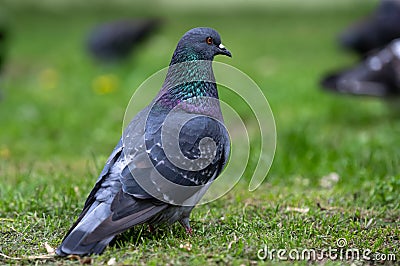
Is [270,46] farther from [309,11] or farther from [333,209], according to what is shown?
[333,209]

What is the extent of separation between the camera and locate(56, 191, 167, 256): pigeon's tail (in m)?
3.41

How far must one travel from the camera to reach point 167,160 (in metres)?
3.72

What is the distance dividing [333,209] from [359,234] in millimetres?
621

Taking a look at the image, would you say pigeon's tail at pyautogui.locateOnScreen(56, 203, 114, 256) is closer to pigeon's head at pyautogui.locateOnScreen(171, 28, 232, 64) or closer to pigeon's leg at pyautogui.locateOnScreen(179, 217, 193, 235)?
pigeon's leg at pyautogui.locateOnScreen(179, 217, 193, 235)

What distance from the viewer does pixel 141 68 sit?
10.5 m

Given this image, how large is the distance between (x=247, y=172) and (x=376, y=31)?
507 cm

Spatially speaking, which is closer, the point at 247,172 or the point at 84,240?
the point at 84,240

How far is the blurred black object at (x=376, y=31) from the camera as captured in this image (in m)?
9.35

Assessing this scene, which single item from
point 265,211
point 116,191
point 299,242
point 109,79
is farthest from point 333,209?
point 109,79

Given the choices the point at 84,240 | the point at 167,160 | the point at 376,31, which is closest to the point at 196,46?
the point at 167,160

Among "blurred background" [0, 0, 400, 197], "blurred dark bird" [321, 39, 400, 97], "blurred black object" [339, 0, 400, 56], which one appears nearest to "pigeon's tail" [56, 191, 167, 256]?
"blurred background" [0, 0, 400, 197]

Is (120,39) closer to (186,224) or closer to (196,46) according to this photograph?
(196,46)

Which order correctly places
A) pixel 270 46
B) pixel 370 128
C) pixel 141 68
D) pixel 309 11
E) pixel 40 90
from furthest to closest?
pixel 309 11
pixel 270 46
pixel 141 68
pixel 40 90
pixel 370 128

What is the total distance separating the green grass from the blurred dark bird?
0.42m
